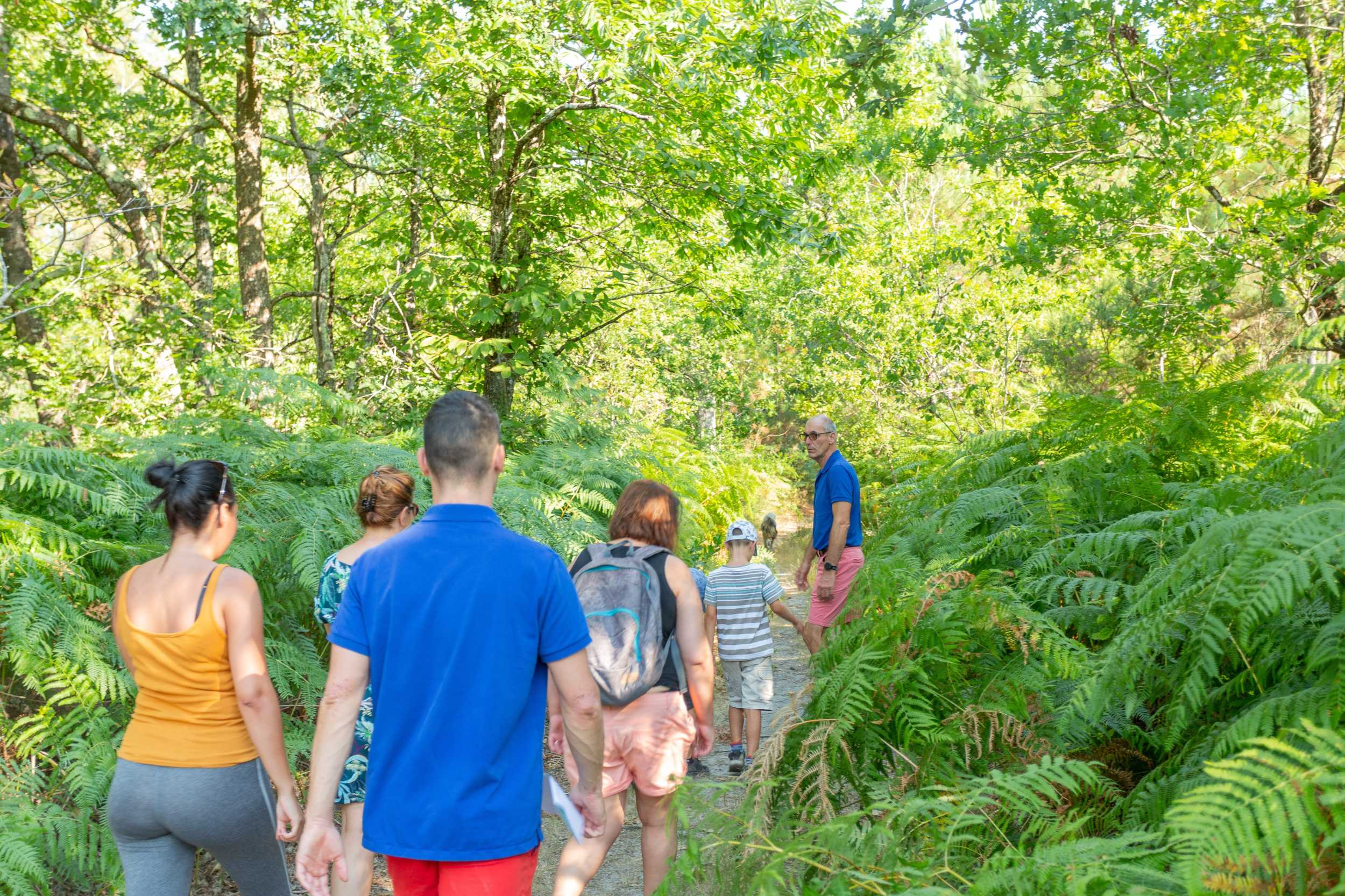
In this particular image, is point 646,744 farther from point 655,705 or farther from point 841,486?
point 841,486

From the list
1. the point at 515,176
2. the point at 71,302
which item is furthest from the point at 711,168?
the point at 71,302

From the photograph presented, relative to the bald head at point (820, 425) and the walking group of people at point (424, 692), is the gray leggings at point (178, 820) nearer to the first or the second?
the walking group of people at point (424, 692)

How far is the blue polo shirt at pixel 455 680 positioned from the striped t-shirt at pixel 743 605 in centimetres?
387

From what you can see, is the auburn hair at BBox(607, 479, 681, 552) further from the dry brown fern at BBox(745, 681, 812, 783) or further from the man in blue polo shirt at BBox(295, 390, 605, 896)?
the man in blue polo shirt at BBox(295, 390, 605, 896)

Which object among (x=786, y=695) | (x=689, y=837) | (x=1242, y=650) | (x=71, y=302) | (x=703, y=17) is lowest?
(x=786, y=695)

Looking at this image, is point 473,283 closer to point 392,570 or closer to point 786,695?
point 786,695

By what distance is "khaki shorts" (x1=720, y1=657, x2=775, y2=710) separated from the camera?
6.55 meters

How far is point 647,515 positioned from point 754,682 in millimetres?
2804

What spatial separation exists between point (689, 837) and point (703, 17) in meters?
7.83

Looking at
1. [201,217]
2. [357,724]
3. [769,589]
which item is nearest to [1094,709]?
[357,724]

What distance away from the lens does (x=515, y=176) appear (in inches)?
408

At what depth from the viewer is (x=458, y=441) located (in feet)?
9.25

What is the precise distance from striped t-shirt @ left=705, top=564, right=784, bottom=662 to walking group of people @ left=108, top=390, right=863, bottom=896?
2213 mm

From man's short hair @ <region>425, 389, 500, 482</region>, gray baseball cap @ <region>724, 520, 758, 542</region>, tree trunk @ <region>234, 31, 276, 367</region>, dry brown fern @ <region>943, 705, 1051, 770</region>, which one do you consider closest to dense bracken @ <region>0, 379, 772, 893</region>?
gray baseball cap @ <region>724, 520, 758, 542</region>
